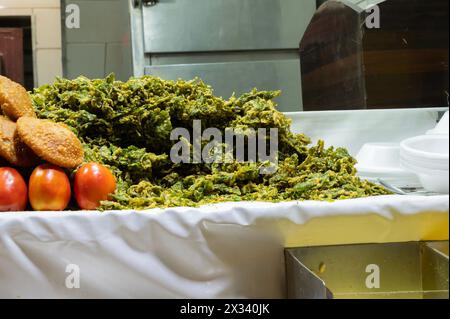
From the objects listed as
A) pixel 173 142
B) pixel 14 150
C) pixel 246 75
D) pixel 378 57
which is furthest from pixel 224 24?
pixel 14 150

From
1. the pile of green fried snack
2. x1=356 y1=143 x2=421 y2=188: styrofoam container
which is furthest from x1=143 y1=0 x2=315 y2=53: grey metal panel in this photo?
x1=356 y1=143 x2=421 y2=188: styrofoam container

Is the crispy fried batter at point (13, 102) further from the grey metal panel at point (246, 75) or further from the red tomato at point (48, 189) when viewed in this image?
the grey metal panel at point (246, 75)

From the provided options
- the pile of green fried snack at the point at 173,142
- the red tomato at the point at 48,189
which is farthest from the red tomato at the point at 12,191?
the pile of green fried snack at the point at 173,142

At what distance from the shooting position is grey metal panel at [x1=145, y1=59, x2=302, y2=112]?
301cm

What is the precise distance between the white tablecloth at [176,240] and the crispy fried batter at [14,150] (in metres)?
0.18

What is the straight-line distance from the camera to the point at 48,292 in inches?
41.9

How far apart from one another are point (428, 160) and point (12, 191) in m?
0.89

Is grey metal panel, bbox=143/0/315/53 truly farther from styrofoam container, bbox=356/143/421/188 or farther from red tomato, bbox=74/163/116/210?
red tomato, bbox=74/163/116/210

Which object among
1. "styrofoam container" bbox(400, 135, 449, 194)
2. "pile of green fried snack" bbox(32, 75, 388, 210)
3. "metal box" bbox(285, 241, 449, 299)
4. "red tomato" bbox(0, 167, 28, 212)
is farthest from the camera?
"pile of green fried snack" bbox(32, 75, 388, 210)

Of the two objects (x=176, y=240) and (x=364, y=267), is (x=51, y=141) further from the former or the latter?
(x=364, y=267)

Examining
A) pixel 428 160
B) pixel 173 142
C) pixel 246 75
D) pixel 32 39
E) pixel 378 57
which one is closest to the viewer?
pixel 428 160

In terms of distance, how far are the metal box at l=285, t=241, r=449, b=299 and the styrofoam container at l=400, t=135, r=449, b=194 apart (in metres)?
0.13

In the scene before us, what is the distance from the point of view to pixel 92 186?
112cm

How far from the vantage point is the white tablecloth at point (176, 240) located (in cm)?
104
